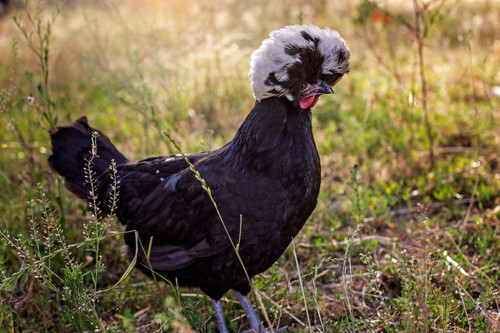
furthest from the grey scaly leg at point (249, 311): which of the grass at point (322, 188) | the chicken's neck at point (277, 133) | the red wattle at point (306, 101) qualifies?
the red wattle at point (306, 101)

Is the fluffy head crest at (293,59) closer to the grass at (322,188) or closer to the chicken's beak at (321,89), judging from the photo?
the chicken's beak at (321,89)

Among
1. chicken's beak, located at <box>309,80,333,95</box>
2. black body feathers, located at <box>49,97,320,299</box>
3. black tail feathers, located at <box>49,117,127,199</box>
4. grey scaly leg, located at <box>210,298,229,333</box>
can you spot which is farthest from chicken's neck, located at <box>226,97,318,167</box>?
black tail feathers, located at <box>49,117,127,199</box>

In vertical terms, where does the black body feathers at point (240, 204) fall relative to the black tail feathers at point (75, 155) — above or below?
below

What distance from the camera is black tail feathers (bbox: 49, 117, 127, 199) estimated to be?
3309 mm

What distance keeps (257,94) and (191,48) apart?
3.30 m

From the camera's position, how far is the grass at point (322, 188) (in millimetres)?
2621

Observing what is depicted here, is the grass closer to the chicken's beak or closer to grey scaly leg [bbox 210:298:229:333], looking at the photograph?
grey scaly leg [bbox 210:298:229:333]

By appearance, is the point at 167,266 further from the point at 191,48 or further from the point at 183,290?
the point at 191,48

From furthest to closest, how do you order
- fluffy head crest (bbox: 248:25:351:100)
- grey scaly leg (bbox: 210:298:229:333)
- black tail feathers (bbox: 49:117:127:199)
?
black tail feathers (bbox: 49:117:127:199) → grey scaly leg (bbox: 210:298:229:333) → fluffy head crest (bbox: 248:25:351:100)

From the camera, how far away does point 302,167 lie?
257 cm

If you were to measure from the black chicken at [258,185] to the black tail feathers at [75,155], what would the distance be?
2.20 ft

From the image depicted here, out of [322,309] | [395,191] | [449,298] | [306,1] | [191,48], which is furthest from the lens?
[306,1]

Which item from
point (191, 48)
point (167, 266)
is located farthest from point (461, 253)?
point (191, 48)

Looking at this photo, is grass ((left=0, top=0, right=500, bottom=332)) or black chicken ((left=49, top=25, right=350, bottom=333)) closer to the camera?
black chicken ((left=49, top=25, right=350, bottom=333))
